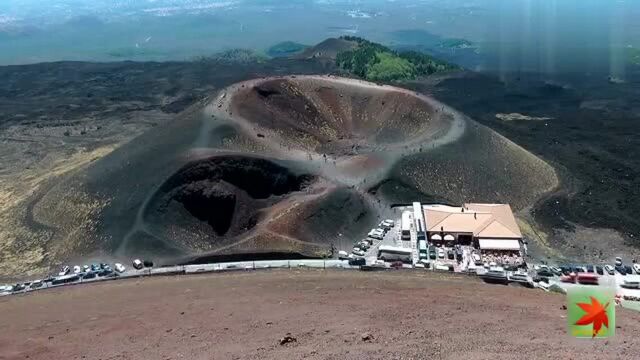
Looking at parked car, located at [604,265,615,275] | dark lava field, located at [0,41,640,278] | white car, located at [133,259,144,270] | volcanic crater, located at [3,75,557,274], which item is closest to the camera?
parked car, located at [604,265,615,275]

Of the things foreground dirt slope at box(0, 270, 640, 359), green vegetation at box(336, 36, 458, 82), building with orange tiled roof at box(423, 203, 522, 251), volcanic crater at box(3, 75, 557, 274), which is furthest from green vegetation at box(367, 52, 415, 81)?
foreground dirt slope at box(0, 270, 640, 359)

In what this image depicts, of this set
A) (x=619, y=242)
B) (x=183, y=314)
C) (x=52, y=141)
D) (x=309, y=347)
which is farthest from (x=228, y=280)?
(x=52, y=141)

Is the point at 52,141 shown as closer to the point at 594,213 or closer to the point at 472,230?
the point at 472,230

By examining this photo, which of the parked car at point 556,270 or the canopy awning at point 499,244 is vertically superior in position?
the canopy awning at point 499,244

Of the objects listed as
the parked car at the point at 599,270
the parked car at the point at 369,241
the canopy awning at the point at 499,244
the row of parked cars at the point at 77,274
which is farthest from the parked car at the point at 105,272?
the parked car at the point at 599,270

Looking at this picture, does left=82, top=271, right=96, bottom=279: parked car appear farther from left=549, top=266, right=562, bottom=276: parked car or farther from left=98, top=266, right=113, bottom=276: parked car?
left=549, top=266, right=562, bottom=276: parked car

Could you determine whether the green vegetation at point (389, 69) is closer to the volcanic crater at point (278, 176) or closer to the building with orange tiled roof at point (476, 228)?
the volcanic crater at point (278, 176)
